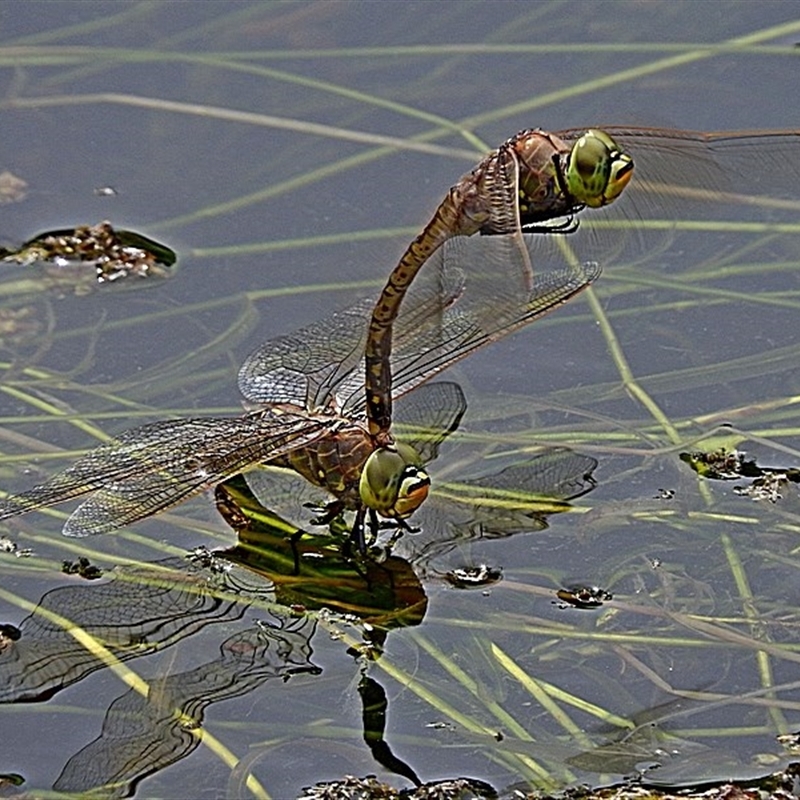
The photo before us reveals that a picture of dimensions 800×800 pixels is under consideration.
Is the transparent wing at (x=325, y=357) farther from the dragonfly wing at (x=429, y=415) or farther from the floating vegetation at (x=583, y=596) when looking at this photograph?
the floating vegetation at (x=583, y=596)

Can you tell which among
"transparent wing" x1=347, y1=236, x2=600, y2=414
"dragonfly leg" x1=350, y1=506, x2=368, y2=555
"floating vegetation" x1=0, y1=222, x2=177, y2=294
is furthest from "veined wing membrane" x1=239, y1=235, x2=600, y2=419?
"floating vegetation" x1=0, y1=222, x2=177, y2=294

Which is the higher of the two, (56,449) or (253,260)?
(253,260)

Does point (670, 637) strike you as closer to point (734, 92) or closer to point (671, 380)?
point (671, 380)

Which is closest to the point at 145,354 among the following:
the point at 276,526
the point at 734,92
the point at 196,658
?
the point at 276,526

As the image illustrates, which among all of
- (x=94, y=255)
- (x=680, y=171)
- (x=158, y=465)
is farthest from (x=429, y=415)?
(x=94, y=255)

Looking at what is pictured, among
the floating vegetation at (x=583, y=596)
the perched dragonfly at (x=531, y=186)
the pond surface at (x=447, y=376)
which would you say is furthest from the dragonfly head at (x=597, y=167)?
the floating vegetation at (x=583, y=596)

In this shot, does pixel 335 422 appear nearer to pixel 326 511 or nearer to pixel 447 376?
pixel 326 511
